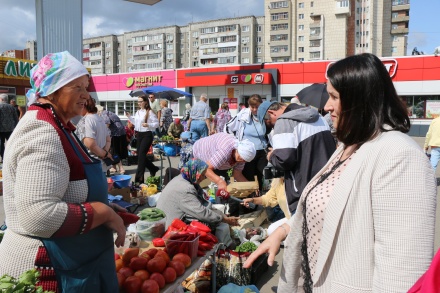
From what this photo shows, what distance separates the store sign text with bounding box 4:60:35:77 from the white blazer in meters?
24.1

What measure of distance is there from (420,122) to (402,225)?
21.3 m

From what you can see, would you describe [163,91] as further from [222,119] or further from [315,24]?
[315,24]

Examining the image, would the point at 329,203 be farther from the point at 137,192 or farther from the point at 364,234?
the point at 137,192

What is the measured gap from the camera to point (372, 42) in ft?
227

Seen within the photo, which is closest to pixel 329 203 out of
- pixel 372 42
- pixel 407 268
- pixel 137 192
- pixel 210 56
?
pixel 407 268

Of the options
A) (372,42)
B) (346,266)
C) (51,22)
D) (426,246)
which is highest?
(372,42)

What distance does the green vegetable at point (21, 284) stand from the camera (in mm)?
1215

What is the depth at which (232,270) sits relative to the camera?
11.5 feet

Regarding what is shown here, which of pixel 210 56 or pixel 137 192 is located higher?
pixel 210 56

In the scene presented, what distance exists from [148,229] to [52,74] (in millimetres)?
1892

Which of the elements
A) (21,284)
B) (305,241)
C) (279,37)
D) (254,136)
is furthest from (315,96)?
(279,37)

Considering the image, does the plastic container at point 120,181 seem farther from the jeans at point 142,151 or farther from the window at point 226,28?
the window at point 226,28

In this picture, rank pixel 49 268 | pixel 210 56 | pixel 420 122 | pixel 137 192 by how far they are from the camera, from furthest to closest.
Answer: pixel 210 56 < pixel 420 122 < pixel 137 192 < pixel 49 268

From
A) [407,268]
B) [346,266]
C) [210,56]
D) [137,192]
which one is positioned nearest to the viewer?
[407,268]
